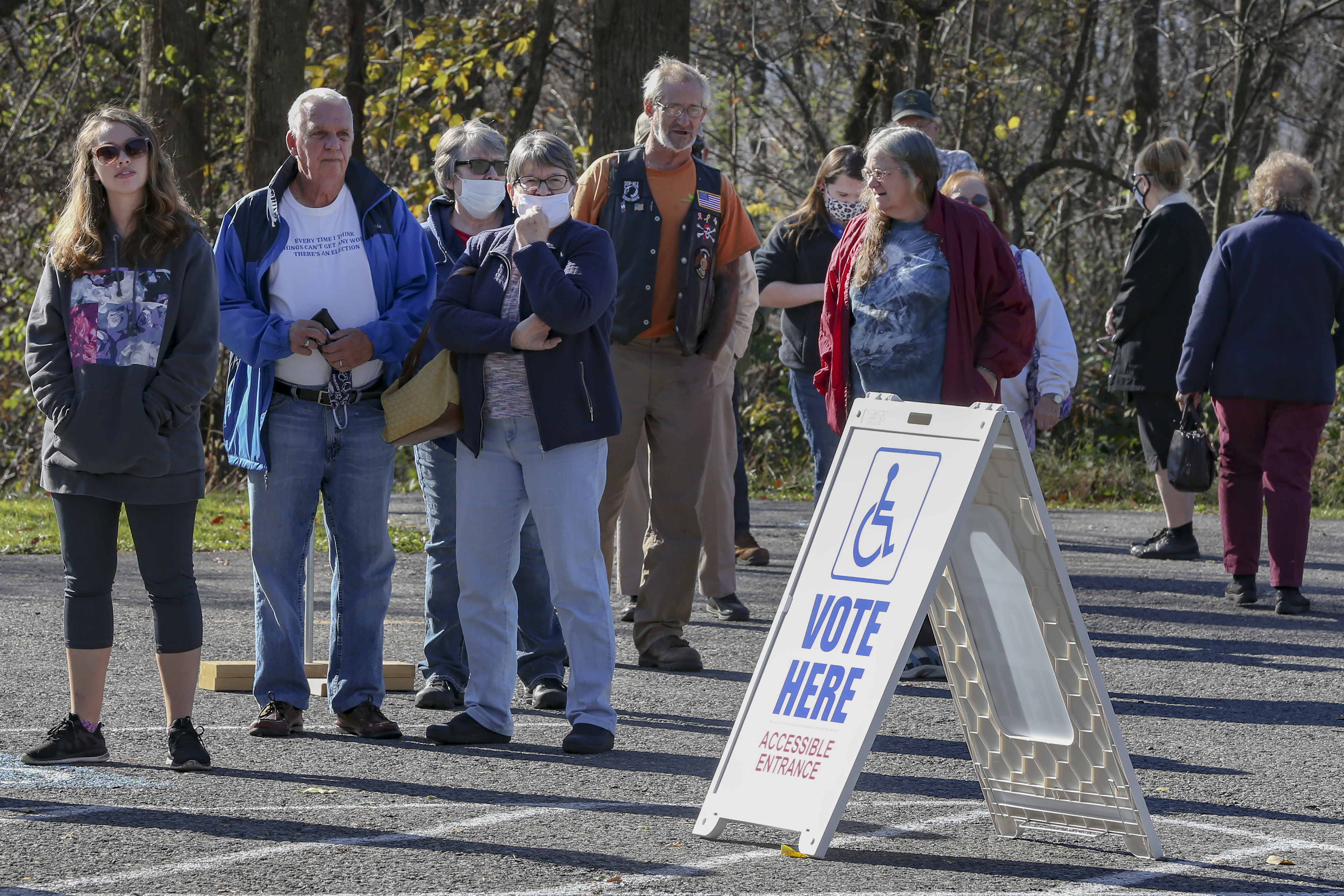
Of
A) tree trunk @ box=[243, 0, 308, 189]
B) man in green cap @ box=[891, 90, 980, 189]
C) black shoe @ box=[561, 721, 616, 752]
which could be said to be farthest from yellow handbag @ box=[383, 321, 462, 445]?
tree trunk @ box=[243, 0, 308, 189]

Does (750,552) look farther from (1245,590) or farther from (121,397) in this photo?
(121,397)

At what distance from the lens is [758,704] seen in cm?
452

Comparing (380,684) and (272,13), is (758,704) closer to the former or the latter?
(380,684)

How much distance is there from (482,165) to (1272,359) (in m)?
4.26

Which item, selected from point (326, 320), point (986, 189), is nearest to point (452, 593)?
point (326, 320)

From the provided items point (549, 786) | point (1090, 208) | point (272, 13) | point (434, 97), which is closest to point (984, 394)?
point (549, 786)

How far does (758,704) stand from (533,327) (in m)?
1.50

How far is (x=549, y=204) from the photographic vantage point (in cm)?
544

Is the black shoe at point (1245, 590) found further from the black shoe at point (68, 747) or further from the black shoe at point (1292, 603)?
the black shoe at point (68, 747)

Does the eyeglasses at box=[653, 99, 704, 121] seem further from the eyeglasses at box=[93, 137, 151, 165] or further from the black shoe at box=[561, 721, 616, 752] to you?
the black shoe at box=[561, 721, 616, 752]

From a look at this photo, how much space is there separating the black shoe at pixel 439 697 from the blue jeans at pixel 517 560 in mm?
621

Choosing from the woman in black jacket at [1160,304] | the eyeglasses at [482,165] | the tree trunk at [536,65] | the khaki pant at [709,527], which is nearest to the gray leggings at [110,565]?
the eyeglasses at [482,165]

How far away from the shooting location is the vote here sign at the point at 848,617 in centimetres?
425

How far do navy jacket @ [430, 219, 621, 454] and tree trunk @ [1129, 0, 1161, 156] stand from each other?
49.2 ft
